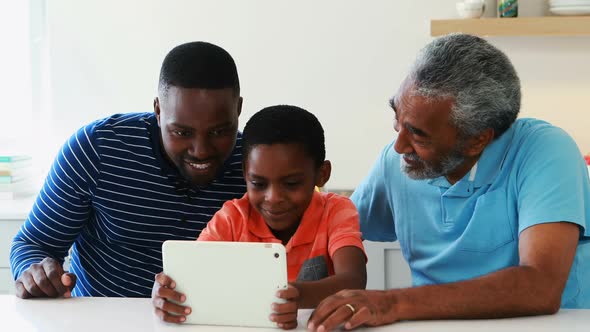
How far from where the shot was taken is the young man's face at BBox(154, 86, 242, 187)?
1.74 m

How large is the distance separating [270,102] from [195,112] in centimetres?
170

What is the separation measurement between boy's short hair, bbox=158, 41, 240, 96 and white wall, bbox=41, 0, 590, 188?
1.54m

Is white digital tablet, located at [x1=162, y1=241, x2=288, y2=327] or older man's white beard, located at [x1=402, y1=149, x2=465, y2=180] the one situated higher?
older man's white beard, located at [x1=402, y1=149, x2=465, y2=180]

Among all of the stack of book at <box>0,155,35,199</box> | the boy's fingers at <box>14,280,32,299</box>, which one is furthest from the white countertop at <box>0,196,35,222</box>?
the boy's fingers at <box>14,280,32,299</box>

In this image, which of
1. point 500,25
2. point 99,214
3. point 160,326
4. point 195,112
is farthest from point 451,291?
point 500,25

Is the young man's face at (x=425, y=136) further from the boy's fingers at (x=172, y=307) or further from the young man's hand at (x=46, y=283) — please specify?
the young man's hand at (x=46, y=283)

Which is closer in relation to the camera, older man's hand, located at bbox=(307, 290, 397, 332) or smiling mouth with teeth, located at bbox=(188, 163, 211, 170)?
older man's hand, located at bbox=(307, 290, 397, 332)

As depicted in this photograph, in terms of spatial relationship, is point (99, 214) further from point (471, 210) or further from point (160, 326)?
point (471, 210)

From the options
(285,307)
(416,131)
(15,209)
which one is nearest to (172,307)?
(285,307)

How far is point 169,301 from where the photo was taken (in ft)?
4.83

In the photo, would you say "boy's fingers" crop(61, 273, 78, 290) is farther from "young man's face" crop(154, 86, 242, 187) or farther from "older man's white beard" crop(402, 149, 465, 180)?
"older man's white beard" crop(402, 149, 465, 180)

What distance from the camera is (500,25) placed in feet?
10.2

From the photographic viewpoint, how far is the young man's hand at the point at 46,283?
5.38ft

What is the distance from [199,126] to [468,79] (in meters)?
0.55
